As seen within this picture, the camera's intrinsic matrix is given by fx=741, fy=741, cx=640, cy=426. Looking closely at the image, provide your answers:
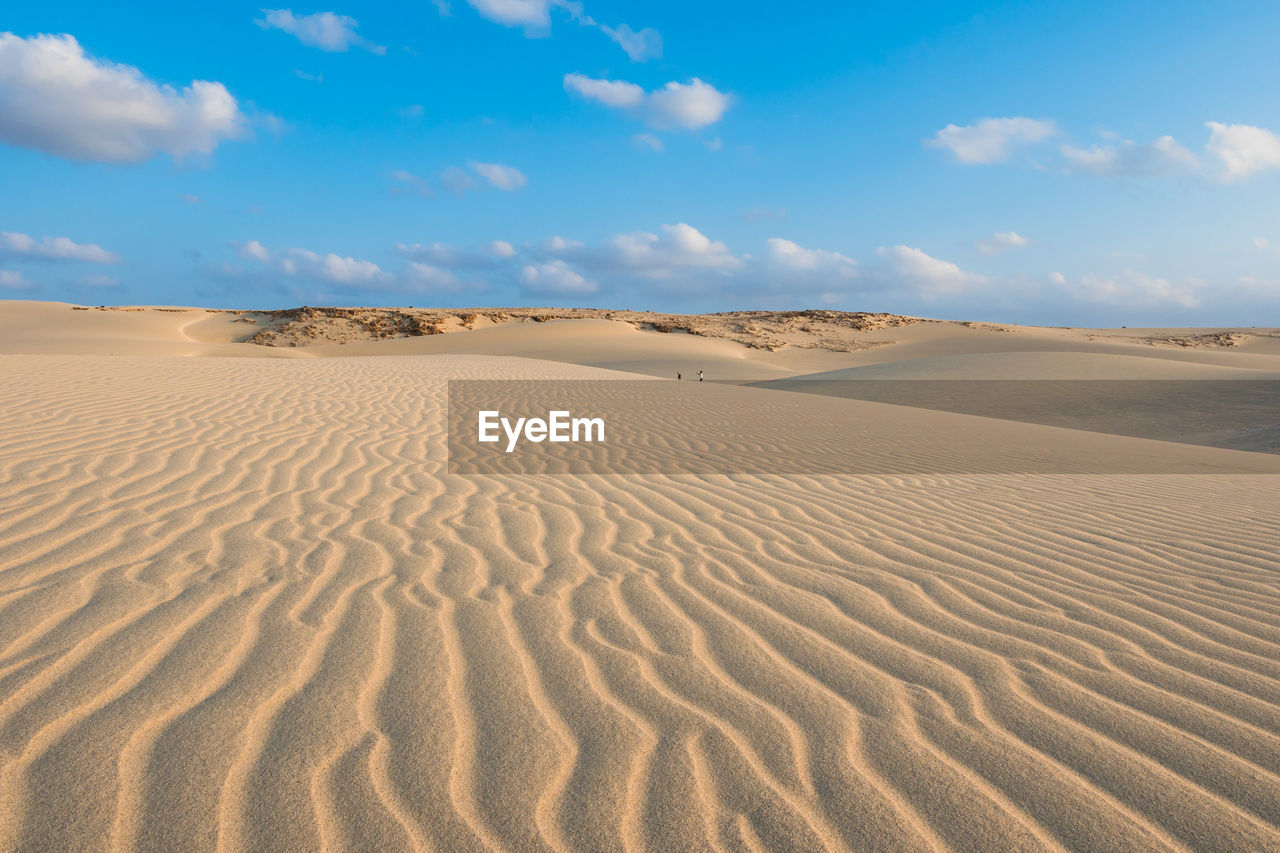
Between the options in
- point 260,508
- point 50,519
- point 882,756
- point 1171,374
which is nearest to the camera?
point 882,756

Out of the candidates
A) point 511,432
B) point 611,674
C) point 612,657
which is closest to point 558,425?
point 511,432

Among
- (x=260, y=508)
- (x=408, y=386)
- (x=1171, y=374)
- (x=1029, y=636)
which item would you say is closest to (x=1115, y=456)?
(x=1029, y=636)

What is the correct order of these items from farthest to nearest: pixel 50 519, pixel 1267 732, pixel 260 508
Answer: pixel 260 508 < pixel 50 519 < pixel 1267 732

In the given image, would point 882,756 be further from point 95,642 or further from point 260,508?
point 260,508

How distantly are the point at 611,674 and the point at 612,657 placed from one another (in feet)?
0.47

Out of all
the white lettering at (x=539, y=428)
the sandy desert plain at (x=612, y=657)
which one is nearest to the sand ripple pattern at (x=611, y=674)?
the sandy desert plain at (x=612, y=657)

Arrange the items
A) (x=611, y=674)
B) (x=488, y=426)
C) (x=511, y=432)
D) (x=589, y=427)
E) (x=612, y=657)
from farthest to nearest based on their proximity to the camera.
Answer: (x=589, y=427), (x=488, y=426), (x=511, y=432), (x=612, y=657), (x=611, y=674)

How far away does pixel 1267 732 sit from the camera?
2.41 meters

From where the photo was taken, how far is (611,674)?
2.70 metres

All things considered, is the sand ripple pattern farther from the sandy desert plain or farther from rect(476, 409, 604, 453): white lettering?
rect(476, 409, 604, 453): white lettering

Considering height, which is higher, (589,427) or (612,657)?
(612,657)

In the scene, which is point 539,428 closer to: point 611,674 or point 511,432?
point 511,432

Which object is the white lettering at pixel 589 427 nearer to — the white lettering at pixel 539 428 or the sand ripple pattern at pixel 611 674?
the white lettering at pixel 539 428

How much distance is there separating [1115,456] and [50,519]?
36.8 feet
